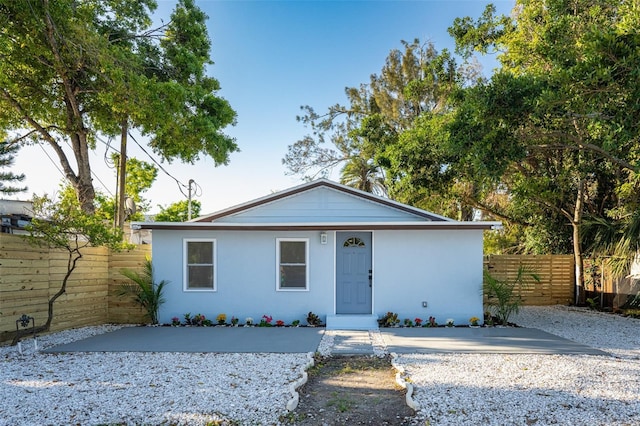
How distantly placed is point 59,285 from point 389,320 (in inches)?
280

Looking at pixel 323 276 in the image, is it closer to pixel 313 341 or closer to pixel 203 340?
pixel 313 341

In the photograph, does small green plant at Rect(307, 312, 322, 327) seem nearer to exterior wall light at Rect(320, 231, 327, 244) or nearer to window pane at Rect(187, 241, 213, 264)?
exterior wall light at Rect(320, 231, 327, 244)

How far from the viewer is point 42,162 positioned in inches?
622

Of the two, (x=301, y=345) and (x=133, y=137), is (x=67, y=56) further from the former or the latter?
(x=301, y=345)

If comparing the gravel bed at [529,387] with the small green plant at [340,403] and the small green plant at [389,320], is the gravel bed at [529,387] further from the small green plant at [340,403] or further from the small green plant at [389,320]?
the small green plant at [389,320]

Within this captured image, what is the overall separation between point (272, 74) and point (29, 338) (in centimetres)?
1205

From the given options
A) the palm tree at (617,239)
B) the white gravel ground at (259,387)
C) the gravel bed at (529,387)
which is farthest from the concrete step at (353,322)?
the palm tree at (617,239)

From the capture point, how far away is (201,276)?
10.1m

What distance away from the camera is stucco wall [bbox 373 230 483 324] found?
972 centimetres

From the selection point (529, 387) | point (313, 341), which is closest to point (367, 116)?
point (313, 341)

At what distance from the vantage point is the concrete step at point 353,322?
9.32m

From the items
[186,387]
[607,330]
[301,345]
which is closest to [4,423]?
[186,387]

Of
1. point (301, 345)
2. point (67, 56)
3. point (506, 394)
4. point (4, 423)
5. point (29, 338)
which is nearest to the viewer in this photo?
point (4, 423)

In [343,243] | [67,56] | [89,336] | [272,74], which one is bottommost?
[89,336]
